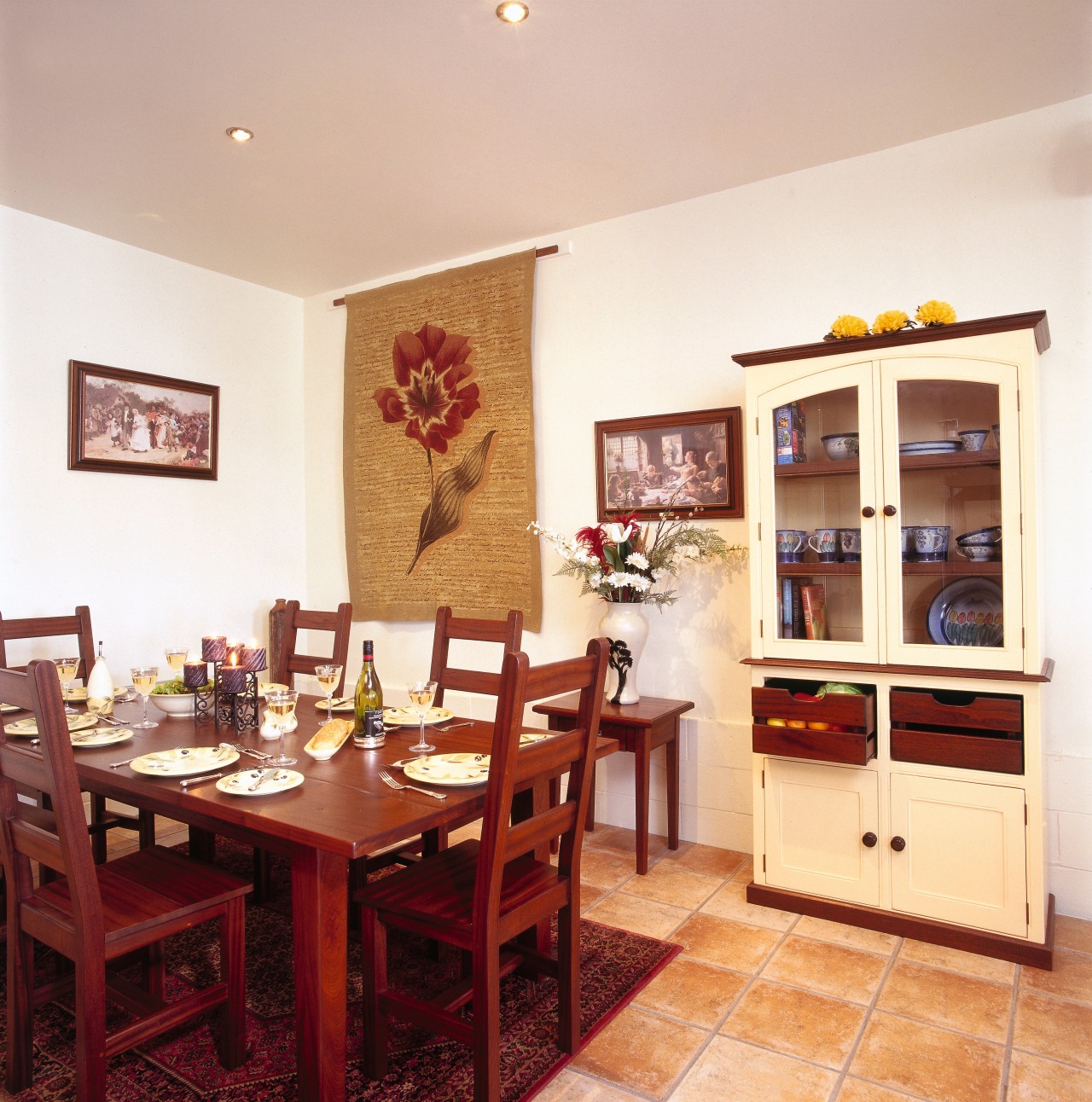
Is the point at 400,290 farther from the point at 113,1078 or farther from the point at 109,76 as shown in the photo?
the point at 113,1078

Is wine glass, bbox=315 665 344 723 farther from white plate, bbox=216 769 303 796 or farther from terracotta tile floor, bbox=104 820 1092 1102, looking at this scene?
terracotta tile floor, bbox=104 820 1092 1102

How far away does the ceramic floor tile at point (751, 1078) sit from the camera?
1.72 meters

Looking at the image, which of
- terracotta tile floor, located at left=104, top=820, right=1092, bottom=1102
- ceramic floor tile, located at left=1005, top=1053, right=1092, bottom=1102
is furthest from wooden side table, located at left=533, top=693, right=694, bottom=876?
ceramic floor tile, located at left=1005, top=1053, right=1092, bottom=1102

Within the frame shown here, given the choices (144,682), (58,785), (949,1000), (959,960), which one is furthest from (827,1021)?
(144,682)

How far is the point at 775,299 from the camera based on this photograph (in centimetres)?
314

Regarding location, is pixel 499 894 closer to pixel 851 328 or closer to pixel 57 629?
pixel 851 328

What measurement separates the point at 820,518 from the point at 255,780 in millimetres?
1840

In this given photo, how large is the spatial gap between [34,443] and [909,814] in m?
3.61

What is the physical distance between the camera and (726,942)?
241 cm

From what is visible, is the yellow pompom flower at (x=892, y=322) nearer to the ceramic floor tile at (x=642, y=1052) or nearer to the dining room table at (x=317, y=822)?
the dining room table at (x=317, y=822)

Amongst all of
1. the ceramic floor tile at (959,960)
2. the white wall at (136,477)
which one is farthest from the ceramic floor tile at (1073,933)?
the white wall at (136,477)

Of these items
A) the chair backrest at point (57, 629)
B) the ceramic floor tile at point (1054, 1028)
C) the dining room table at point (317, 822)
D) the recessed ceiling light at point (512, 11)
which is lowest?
the ceramic floor tile at point (1054, 1028)

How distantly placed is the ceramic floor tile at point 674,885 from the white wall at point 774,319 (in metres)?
0.34

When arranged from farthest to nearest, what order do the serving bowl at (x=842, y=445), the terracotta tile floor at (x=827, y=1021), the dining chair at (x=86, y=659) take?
the dining chair at (x=86, y=659) < the serving bowl at (x=842, y=445) < the terracotta tile floor at (x=827, y=1021)
